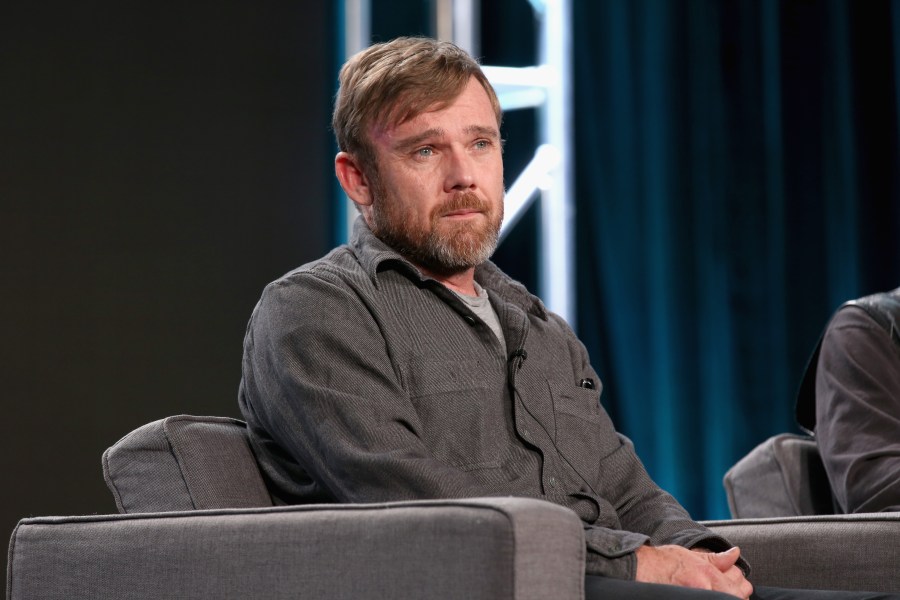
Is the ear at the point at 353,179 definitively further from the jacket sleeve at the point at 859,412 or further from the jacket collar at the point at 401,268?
the jacket sleeve at the point at 859,412

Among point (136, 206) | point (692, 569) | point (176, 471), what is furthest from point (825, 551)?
point (136, 206)

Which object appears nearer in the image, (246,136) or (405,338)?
(405,338)

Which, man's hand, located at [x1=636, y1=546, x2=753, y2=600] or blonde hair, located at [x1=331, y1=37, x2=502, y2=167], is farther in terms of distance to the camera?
blonde hair, located at [x1=331, y1=37, x2=502, y2=167]

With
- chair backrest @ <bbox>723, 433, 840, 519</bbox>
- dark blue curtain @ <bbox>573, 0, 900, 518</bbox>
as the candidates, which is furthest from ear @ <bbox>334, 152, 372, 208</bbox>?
dark blue curtain @ <bbox>573, 0, 900, 518</bbox>

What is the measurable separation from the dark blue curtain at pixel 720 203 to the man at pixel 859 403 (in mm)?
1452

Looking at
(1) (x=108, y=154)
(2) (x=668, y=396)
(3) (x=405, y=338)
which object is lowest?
(2) (x=668, y=396)

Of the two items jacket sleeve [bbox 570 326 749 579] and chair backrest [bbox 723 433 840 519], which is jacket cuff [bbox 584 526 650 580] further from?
chair backrest [bbox 723 433 840 519]

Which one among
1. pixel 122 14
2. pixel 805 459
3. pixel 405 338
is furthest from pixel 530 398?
pixel 122 14

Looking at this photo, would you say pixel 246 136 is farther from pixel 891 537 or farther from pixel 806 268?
pixel 891 537

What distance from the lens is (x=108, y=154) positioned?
111 inches

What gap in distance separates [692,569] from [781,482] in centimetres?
76

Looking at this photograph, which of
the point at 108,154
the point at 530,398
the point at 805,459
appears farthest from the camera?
the point at 108,154

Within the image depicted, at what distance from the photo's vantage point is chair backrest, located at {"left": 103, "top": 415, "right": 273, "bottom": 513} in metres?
1.50

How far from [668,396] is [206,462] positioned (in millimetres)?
2477
